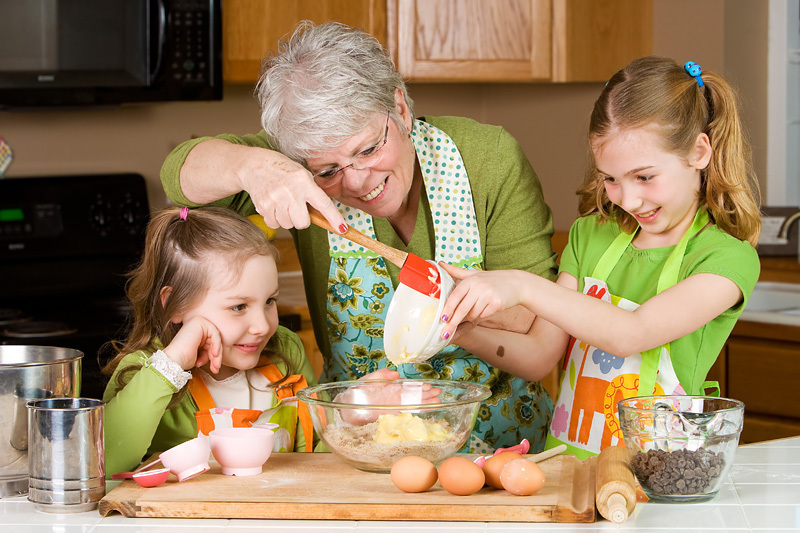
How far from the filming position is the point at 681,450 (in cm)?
107

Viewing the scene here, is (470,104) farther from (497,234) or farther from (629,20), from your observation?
(497,234)

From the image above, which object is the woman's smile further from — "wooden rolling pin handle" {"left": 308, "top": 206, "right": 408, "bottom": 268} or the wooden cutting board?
the wooden cutting board

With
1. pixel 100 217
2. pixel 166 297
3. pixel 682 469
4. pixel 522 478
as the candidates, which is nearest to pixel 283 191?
pixel 166 297

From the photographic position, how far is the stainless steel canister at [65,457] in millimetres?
1091

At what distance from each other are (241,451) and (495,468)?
12.1 inches

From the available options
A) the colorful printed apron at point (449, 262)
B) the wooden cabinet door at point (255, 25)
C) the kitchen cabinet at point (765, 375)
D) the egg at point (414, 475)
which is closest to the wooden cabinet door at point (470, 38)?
the wooden cabinet door at point (255, 25)

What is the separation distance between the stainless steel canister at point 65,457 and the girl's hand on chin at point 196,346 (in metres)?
0.26

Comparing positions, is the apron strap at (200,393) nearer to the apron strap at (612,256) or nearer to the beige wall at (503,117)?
the apron strap at (612,256)

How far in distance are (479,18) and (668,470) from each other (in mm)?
2082

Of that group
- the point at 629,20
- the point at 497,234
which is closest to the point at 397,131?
the point at 497,234

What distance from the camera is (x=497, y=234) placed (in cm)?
169

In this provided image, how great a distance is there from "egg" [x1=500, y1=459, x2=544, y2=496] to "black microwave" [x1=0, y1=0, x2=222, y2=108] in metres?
1.84

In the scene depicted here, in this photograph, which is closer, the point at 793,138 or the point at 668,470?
the point at 668,470

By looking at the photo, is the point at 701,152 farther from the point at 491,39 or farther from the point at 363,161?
the point at 491,39
